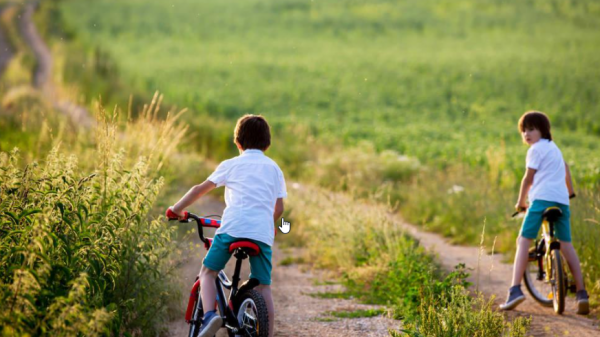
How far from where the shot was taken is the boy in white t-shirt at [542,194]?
714cm

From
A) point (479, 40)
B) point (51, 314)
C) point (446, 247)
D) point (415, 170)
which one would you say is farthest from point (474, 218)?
point (479, 40)

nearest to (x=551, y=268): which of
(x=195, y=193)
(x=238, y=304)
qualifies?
(x=238, y=304)

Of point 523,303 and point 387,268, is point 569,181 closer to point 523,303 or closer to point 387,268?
point 523,303

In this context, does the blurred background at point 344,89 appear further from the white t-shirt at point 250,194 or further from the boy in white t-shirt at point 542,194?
the white t-shirt at point 250,194

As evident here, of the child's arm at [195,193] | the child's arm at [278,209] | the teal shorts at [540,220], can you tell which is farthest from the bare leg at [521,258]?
the child's arm at [195,193]

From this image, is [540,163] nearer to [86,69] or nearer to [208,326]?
[208,326]

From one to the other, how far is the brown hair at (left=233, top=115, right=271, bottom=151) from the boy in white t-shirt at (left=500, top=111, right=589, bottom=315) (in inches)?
124

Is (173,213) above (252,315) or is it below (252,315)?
above

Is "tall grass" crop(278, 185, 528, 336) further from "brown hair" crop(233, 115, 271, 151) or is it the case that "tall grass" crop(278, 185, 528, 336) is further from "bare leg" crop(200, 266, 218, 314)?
"brown hair" crop(233, 115, 271, 151)

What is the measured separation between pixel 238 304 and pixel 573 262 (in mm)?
3700

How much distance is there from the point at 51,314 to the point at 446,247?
25.3ft

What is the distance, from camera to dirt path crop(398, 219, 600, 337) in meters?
6.63

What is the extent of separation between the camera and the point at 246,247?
15.9 feet

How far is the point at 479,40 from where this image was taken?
47.2 metres
